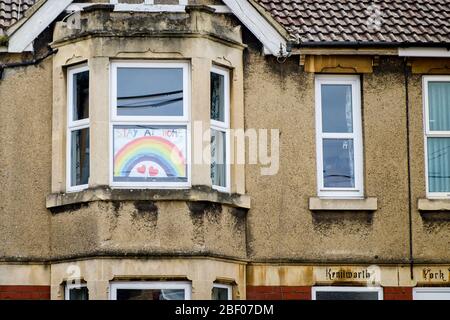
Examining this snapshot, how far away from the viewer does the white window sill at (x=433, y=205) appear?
922 inches

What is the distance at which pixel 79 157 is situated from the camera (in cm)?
2311

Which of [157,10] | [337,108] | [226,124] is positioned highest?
[157,10]

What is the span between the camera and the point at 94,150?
22.6 m

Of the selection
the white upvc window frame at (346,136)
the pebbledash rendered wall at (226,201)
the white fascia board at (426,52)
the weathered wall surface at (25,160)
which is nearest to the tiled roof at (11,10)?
the pebbledash rendered wall at (226,201)

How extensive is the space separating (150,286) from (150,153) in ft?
6.76

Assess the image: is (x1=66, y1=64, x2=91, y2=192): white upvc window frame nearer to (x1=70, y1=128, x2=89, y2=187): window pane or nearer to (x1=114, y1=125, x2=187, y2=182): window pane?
(x1=70, y1=128, x2=89, y2=187): window pane

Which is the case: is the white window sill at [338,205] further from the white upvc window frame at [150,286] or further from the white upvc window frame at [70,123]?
the white upvc window frame at [70,123]

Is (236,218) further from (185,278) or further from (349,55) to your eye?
(349,55)

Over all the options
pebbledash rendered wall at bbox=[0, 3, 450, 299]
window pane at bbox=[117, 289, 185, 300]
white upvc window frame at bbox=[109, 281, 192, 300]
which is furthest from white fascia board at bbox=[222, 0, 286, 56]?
window pane at bbox=[117, 289, 185, 300]

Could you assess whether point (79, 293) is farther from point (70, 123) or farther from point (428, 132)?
point (428, 132)

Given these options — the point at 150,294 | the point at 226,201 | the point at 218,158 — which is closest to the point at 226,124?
the point at 218,158

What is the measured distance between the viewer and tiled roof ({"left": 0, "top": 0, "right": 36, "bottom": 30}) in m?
23.4
